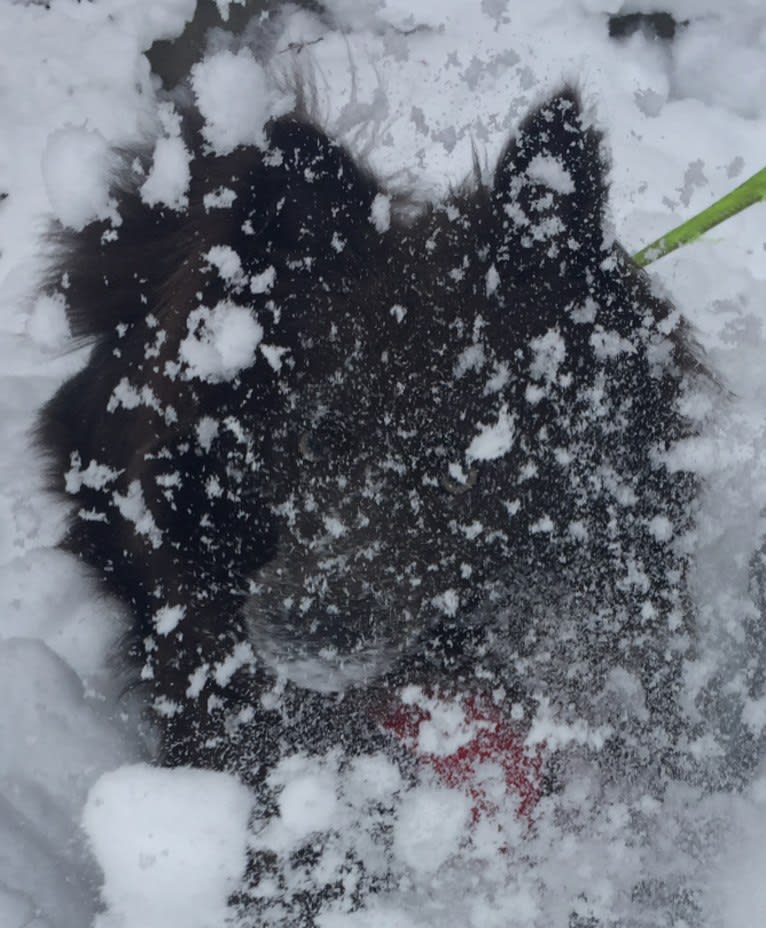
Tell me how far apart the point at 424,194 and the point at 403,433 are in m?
0.37


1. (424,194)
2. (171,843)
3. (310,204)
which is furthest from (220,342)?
A: (171,843)

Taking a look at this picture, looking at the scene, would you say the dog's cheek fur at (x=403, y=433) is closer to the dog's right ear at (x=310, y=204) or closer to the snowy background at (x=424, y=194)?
the dog's right ear at (x=310, y=204)

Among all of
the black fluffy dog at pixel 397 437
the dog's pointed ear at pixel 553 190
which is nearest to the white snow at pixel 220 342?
the black fluffy dog at pixel 397 437

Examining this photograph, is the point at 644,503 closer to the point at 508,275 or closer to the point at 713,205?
the point at 508,275

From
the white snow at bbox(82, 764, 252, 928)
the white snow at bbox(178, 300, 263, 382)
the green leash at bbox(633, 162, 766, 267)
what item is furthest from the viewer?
the green leash at bbox(633, 162, 766, 267)

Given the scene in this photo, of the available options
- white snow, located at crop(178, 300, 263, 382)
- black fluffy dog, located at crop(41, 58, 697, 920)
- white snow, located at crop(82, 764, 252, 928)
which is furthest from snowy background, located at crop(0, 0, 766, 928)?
white snow, located at crop(178, 300, 263, 382)

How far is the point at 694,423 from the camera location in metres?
1.30

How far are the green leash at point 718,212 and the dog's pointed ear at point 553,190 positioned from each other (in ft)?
1.09

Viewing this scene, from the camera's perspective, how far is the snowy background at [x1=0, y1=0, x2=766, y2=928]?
131 centimetres

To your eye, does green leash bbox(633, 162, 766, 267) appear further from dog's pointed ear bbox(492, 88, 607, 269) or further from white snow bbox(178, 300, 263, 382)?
white snow bbox(178, 300, 263, 382)

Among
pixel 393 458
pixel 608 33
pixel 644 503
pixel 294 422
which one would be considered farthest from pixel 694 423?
pixel 608 33

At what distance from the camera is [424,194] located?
1.30 m

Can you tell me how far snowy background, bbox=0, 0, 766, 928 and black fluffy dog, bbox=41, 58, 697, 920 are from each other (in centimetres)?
11

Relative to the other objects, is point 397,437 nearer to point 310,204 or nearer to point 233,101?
point 310,204
